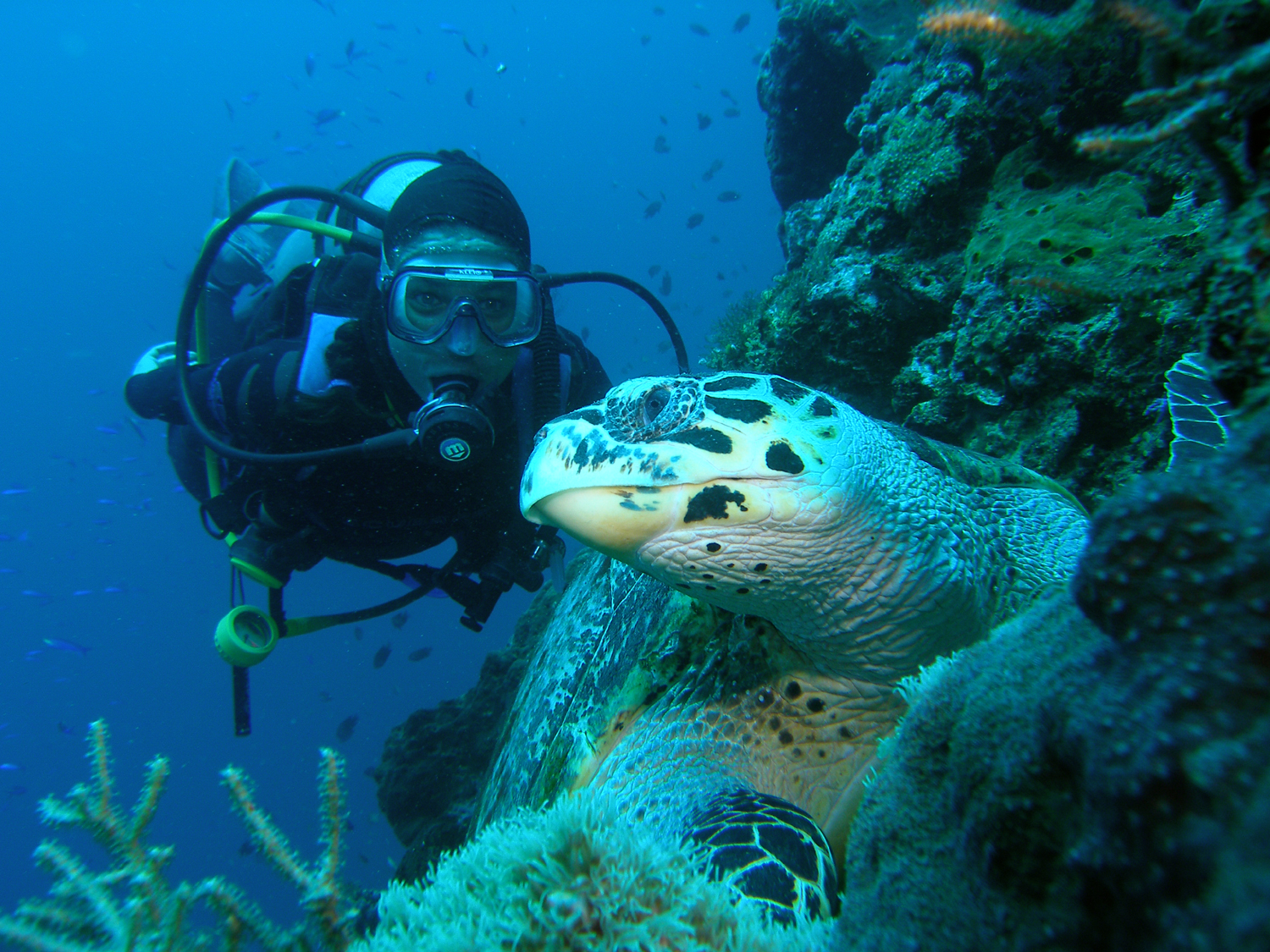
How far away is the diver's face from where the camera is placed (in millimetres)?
3096

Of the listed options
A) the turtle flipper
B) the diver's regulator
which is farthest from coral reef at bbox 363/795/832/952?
the diver's regulator

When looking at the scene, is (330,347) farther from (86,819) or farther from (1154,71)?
(1154,71)

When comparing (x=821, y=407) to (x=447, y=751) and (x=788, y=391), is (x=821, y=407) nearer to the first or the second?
(x=788, y=391)

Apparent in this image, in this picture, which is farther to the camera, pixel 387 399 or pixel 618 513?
pixel 387 399

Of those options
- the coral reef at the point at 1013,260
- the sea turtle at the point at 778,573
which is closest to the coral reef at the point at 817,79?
the coral reef at the point at 1013,260

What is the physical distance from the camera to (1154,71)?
27.9 inches

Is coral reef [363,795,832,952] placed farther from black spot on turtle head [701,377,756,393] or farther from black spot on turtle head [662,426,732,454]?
black spot on turtle head [701,377,756,393]

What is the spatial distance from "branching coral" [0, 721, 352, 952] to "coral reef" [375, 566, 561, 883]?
2792 mm

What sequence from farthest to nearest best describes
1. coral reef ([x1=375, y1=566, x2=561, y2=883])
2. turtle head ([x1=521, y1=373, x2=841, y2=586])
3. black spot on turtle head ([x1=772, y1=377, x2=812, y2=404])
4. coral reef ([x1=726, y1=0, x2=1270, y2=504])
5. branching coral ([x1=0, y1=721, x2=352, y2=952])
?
coral reef ([x1=375, y1=566, x2=561, y2=883]), coral reef ([x1=726, y1=0, x2=1270, y2=504]), black spot on turtle head ([x1=772, y1=377, x2=812, y2=404]), turtle head ([x1=521, y1=373, x2=841, y2=586]), branching coral ([x1=0, y1=721, x2=352, y2=952])

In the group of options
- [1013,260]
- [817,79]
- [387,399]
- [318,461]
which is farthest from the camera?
[817,79]

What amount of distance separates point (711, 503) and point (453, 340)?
7.10 ft

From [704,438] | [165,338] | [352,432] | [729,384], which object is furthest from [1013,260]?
[165,338]

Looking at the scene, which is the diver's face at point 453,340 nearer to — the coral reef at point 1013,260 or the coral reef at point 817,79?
the coral reef at point 1013,260

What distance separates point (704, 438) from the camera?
4.92ft
